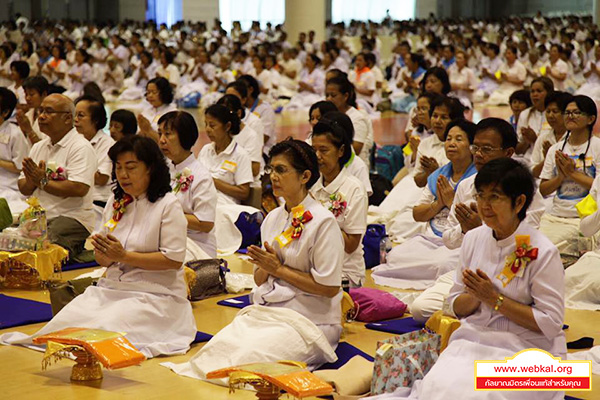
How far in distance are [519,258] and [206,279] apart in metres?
2.95

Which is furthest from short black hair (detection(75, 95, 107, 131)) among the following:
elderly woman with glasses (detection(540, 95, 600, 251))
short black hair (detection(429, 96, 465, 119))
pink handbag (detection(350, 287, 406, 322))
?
elderly woman with glasses (detection(540, 95, 600, 251))

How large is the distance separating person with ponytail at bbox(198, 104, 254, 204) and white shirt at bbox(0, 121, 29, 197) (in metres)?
1.56

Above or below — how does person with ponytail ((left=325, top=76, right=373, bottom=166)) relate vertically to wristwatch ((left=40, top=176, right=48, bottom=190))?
above

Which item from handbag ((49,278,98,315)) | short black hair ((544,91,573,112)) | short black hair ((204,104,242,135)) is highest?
short black hair ((544,91,573,112))

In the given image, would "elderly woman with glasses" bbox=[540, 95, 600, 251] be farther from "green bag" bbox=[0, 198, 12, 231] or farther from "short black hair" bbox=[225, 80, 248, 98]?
"green bag" bbox=[0, 198, 12, 231]

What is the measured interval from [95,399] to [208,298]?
219 cm

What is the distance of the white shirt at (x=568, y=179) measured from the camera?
299 inches

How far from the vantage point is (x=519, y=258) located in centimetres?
423

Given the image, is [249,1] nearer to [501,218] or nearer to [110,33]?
[110,33]

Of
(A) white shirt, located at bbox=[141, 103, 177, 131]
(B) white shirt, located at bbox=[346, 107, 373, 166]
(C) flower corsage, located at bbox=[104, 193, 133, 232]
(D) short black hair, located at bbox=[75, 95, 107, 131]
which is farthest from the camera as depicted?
(A) white shirt, located at bbox=[141, 103, 177, 131]

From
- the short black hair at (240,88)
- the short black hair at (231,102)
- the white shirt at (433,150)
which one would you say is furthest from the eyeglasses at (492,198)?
the short black hair at (240,88)

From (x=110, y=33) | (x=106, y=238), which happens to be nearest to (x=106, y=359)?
(x=106, y=238)

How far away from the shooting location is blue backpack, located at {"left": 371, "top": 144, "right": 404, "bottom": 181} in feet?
36.9

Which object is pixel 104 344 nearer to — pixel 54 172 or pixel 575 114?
pixel 54 172
